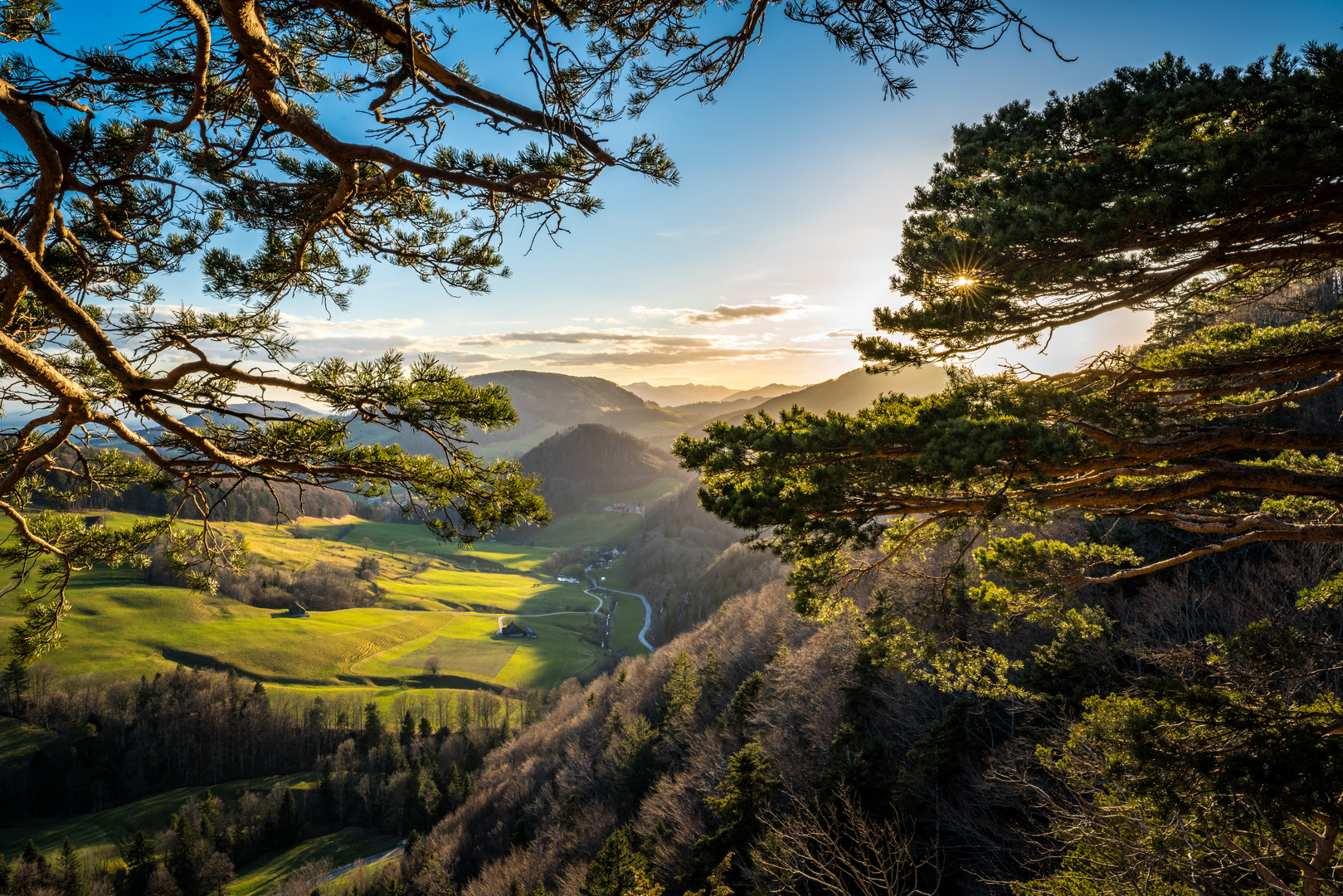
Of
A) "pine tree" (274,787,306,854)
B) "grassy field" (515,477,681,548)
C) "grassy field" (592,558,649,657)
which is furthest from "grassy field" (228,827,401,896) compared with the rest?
"grassy field" (515,477,681,548)

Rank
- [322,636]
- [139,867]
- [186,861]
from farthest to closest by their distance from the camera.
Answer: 1. [322,636]
2. [186,861]
3. [139,867]

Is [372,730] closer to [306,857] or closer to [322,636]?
[306,857]

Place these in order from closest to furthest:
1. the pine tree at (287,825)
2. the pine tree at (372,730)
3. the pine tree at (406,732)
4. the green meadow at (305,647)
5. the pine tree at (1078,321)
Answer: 1. the pine tree at (1078,321)
2. the pine tree at (287,825)
3. the green meadow at (305,647)
4. the pine tree at (406,732)
5. the pine tree at (372,730)

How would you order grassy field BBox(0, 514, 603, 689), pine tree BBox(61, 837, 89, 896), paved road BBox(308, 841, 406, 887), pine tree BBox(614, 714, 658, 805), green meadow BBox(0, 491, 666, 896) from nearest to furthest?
pine tree BBox(614, 714, 658, 805) < pine tree BBox(61, 837, 89, 896) < paved road BBox(308, 841, 406, 887) < green meadow BBox(0, 491, 666, 896) < grassy field BBox(0, 514, 603, 689)

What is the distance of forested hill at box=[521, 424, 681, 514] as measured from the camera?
573ft

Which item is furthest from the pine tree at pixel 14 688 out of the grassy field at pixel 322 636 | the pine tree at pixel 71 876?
the pine tree at pixel 71 876

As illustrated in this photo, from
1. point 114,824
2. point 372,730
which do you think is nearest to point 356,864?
point 372,730

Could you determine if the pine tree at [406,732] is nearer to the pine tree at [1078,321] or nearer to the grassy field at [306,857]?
the grassy field at [306,857]

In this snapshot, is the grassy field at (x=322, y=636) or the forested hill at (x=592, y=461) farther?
the forested hill at (x=592, y=461)

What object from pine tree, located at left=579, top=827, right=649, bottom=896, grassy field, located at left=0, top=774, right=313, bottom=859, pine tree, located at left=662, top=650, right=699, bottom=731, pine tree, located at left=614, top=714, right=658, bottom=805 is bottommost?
grassy field, located at left=0, top=774, right=313, bottom=859

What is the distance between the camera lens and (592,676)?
224 ft

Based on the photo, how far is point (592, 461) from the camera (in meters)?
180

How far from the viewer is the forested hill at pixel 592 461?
573 ft

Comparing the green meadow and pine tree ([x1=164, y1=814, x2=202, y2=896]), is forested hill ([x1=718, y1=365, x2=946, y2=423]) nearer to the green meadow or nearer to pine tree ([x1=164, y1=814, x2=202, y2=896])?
the green meadow
